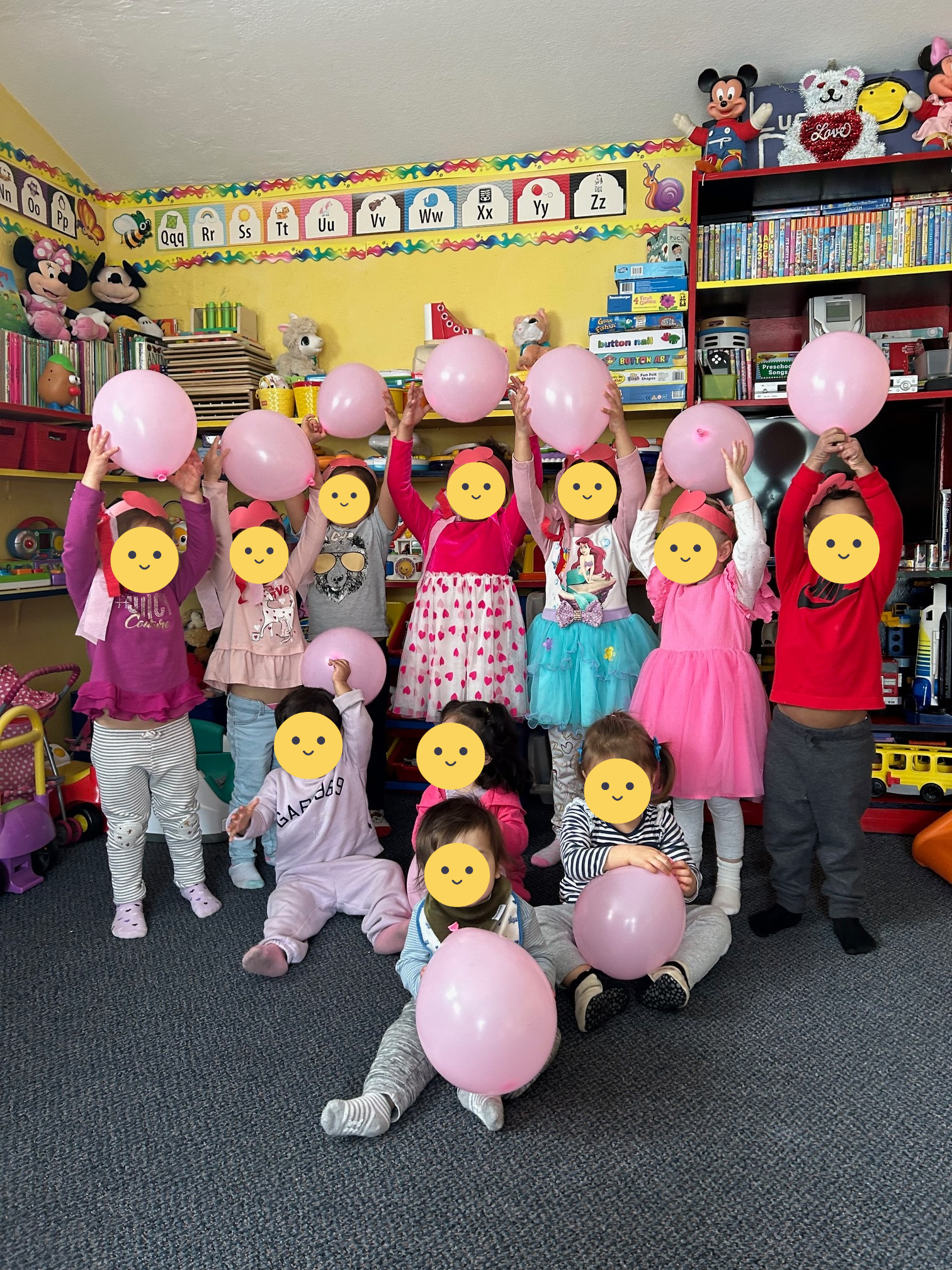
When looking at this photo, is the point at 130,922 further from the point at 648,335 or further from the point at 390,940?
the point at 648,335

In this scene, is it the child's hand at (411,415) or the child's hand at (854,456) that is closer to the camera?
the child's hand at (854,456)

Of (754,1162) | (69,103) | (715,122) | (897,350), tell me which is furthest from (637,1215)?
(69,103)

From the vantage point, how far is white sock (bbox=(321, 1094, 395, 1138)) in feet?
4.27

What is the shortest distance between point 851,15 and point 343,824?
258 centimetres

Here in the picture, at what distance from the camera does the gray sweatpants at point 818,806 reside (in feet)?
6.23

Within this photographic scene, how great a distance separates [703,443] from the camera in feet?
6.37

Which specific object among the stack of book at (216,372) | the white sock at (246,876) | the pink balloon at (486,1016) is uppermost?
the stack of book at (216,372)

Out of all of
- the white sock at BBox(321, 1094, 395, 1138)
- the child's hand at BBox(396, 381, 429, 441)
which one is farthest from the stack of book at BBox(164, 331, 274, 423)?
the white sock at BBox(321, 1094, 395, 1138)

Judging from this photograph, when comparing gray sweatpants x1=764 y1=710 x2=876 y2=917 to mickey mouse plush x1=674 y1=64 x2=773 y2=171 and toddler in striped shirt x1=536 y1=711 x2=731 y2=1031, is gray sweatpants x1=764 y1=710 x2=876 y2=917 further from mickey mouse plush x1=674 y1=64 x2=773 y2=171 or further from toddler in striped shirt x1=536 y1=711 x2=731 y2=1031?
mickey mouse plush x1=674 y1=64 x2=773 y2=171

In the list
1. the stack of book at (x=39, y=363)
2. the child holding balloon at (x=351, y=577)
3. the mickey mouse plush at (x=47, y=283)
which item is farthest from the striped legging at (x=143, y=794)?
the mickey mouse plush at (x=47, y=283)

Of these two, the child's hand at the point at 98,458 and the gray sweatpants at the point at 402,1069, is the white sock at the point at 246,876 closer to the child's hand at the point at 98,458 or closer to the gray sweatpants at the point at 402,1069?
the gray sweatpants at the point at 402,1069

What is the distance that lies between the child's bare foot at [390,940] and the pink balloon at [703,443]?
3.85 feet

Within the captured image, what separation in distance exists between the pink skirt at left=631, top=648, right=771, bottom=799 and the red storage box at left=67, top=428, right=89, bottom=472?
212cm

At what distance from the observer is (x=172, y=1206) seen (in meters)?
1.20
